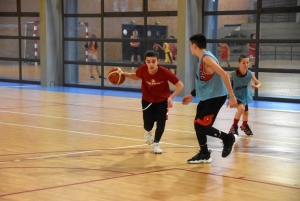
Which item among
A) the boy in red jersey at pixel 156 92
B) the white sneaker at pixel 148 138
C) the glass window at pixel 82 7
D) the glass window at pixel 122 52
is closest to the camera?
the boy in red jersey at pixel 156 92

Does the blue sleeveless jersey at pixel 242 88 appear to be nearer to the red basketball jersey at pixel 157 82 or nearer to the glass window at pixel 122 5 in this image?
the red basketball jersey at pixel 157 82

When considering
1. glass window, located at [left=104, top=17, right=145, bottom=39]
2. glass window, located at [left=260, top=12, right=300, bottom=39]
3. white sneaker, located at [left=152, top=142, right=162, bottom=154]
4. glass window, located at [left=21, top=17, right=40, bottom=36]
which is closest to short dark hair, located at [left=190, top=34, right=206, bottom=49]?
white sneaker, located at [left=152, top=142, right=162, bottom=154]

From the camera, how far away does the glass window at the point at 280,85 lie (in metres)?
15.6

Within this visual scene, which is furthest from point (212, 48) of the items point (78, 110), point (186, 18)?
point (78, 110)

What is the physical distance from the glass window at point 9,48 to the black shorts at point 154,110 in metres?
14.2

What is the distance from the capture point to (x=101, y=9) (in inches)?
744

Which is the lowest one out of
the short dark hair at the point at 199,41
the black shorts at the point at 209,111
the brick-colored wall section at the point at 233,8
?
the black shorts at the point at 209,111

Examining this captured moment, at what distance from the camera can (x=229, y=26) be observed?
16.5 metres

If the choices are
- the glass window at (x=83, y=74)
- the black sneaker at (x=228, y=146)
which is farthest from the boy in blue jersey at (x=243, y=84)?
the glass window at (x=83, y=74)

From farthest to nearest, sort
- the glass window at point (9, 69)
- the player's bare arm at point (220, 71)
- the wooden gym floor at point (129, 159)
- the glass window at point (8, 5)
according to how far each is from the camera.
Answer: the glass window at point (9, 69) → the glass window at point (8, 5) → the player's bare arm at point (220, 71) → the wooden gym floor at point (129, 159)

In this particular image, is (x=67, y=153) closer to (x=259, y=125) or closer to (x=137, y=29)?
(x=259, y=125)

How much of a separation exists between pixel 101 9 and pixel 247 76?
9.81 m

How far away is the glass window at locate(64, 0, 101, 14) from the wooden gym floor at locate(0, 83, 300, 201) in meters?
6.60

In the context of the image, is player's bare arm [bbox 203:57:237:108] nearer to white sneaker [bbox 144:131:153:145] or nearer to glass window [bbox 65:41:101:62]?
white sneaker [bbox 144:131:153:145]
